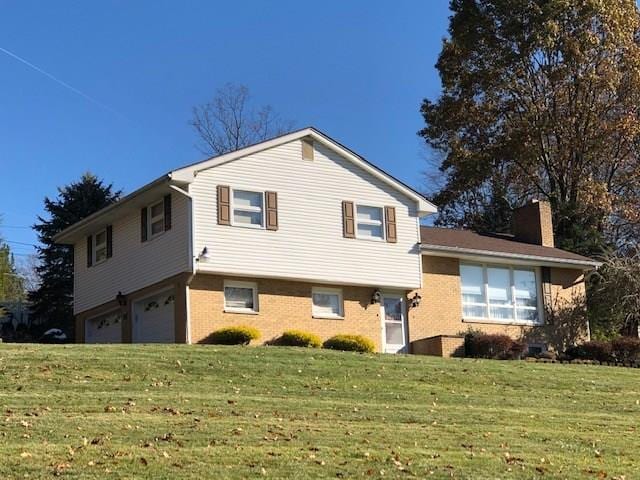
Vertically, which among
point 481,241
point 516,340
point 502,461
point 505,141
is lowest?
point 502,461

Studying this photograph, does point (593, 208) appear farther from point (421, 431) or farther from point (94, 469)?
point (94, 469)

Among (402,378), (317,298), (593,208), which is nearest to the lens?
(402,378)

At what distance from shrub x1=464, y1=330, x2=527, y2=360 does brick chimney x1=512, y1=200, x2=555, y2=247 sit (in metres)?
7.21

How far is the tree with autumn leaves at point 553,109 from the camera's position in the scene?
38.7 metres

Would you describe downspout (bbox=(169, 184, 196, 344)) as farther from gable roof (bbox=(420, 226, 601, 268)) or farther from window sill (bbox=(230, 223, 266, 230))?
gable roof (bbox=(420, 226, 601, 268))

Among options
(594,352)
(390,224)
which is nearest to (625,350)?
(594,352)

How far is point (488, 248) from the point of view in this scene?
30.2 m

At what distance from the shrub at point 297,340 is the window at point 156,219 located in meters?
4.67

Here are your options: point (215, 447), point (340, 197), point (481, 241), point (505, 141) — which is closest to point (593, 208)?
point (505, 141)

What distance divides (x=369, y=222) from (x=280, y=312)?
418 centimetres

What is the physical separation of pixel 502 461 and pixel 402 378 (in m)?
7.49

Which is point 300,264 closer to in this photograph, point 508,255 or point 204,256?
point 204,256

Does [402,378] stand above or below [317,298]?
below

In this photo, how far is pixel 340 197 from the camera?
2761 cm
